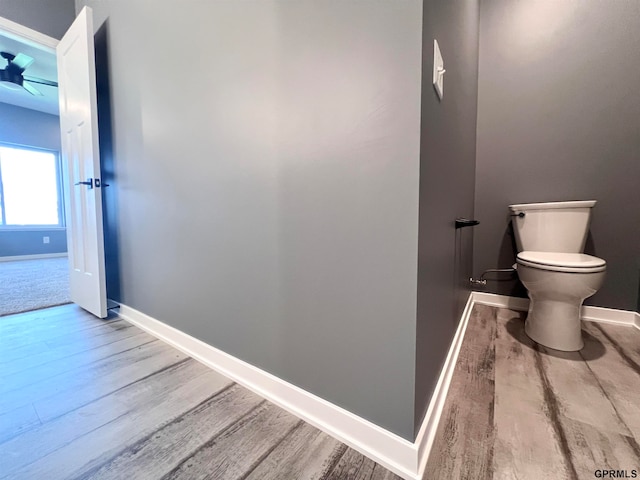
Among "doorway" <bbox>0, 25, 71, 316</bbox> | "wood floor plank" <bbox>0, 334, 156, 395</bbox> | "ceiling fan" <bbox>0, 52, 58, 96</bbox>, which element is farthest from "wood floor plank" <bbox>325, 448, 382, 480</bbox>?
"ceiling fan" <bbox>0, 52, 58, 96</bbox>

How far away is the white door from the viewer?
1.57 m

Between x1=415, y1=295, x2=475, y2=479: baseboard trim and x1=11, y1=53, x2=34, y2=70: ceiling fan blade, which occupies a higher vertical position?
x1=11, y1=53, x2=34, y2=70: ceiling fan blade

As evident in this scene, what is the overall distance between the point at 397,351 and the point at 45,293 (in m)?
3.01

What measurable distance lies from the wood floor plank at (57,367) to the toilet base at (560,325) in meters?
2.07

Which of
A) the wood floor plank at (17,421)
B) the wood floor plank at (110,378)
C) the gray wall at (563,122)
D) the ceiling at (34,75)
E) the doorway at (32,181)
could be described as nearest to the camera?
the wood floor plank at (17,421)

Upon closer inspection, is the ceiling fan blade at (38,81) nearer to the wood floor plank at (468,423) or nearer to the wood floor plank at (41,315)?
the wood floor plank at (41,315)

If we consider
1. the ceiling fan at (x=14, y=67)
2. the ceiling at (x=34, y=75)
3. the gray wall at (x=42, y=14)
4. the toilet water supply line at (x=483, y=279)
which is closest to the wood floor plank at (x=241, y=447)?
the toilet water supply line at (x=483, y=279)

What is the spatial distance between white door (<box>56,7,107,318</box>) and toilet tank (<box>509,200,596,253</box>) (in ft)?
8.76

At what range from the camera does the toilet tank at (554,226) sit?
1.52 metres

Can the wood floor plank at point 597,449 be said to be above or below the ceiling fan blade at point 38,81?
below

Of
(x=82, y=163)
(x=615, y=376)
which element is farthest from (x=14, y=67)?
(x=615, y=376)

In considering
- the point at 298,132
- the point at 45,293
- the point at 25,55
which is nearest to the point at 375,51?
the point at 298,132

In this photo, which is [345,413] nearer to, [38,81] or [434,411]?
[434,411]

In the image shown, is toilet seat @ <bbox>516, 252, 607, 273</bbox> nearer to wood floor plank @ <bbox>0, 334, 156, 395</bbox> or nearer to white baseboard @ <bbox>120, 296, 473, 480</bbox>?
white baseboard @ <bbox>120, 296, 473, 480</bbox>
